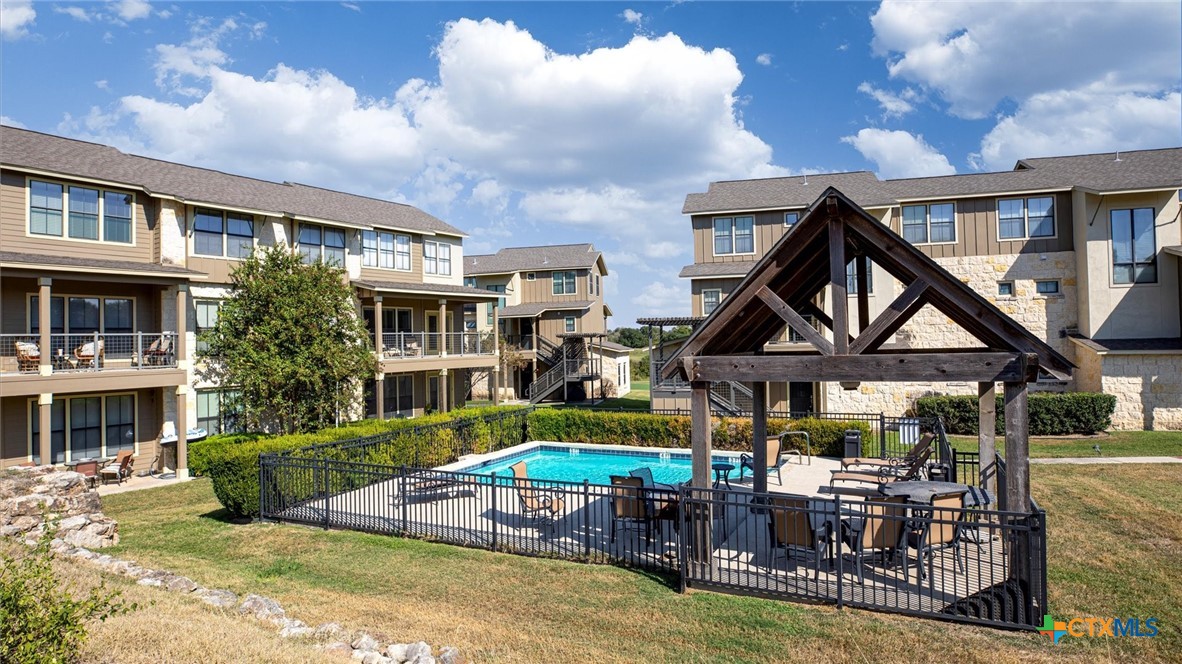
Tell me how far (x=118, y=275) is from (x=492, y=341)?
17.1m

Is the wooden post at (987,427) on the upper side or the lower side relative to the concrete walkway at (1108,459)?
upper

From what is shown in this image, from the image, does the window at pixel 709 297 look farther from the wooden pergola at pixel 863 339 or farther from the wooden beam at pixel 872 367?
the wooden beam at pixel 872 367

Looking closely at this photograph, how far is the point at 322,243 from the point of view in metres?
25.2

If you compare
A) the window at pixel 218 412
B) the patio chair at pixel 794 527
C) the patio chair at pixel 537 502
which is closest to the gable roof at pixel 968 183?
the patio chair at pixel 537 502

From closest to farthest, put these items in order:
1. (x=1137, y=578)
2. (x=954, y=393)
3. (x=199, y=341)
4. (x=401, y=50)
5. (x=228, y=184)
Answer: (x=1137, y=578), (x=199, y=341), (x=401, y=50), (x=228, y=184), (x=954, y=393)

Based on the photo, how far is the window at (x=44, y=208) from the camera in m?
18.1

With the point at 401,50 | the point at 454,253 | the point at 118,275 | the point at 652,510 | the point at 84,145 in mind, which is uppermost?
the point at 401,50

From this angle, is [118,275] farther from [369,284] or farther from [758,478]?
[758,478]

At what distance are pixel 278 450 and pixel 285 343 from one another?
285 inches

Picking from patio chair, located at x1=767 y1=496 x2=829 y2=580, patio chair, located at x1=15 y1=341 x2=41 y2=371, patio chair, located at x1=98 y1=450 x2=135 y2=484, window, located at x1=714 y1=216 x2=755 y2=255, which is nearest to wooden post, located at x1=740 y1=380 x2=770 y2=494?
patio chair, located at x1=767 y1=496 x2=829 y2=580

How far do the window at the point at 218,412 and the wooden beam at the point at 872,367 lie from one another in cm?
1843

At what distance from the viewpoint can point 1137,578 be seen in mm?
8484

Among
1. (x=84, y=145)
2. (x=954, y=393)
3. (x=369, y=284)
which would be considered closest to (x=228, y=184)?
(x=84, y=145)

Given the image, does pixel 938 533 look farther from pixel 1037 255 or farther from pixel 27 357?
pixel 1037 255
